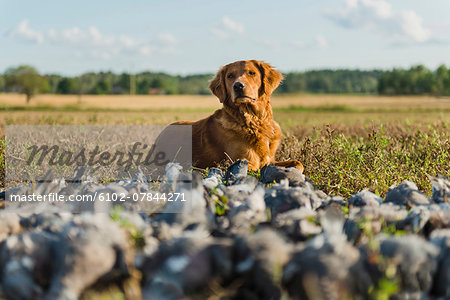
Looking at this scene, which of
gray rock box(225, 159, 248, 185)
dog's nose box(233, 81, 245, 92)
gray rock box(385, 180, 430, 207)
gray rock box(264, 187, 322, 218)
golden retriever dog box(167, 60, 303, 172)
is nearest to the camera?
gray rock box(264, 187, 322, 218)

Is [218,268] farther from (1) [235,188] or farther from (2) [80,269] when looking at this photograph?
(1) [235,188]

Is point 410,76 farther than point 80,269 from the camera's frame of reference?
Yes

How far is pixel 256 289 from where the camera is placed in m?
1.89

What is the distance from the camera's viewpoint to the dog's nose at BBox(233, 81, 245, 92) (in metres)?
4.89

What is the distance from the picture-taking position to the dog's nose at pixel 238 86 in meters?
4.89

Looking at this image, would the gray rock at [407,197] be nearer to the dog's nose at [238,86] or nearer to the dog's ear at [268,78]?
the dog's nose at [238,86]

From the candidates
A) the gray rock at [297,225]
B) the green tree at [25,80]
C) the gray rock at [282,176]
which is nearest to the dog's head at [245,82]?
the gray rock at [282,176]

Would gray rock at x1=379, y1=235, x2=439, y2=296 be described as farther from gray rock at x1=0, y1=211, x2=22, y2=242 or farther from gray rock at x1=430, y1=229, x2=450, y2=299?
gray rock at x1=0, y1=211, x2=22, y2=242

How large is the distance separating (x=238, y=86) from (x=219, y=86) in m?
0.49

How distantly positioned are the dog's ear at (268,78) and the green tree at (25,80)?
53.7 m

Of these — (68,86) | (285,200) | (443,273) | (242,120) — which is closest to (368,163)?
(242,120)

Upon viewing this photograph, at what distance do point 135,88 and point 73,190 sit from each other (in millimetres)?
59147

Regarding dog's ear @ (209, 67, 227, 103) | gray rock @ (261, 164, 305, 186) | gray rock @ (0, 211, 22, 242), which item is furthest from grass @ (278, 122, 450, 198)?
gray rock @ (0, 211, 22, 242)

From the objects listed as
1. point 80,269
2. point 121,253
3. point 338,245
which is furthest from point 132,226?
point 338,245
